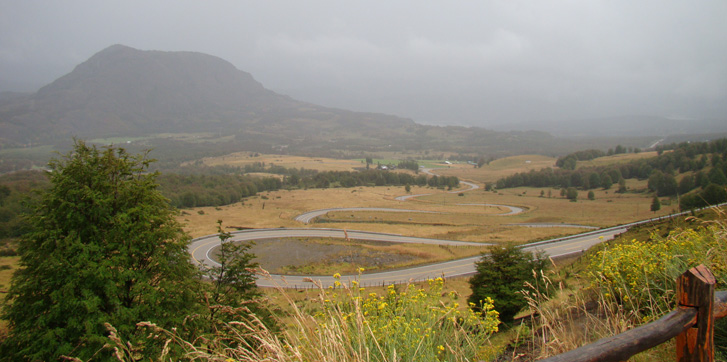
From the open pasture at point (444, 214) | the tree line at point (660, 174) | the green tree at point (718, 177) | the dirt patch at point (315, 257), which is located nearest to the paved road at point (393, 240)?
the dirt patch at point (315, 257)

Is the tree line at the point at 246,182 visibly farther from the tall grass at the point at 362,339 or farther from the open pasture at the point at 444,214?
the tall grass at the point at 362,339

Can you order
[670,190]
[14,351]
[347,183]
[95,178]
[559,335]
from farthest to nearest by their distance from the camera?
[347,183], [670,190], [95,178], [14,351], [559,335]

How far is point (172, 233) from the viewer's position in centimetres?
1448

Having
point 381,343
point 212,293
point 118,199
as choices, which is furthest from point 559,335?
point 118,199

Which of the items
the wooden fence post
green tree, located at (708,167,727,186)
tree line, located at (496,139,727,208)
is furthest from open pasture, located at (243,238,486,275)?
tree line, located at (496,139,727,208)

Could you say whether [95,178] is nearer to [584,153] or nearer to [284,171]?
[284,171]

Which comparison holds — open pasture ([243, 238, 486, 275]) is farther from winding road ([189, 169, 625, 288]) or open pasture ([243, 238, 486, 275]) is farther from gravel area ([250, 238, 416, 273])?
winding road ([189, 169, 625, 288])

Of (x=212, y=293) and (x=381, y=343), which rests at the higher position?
(x=381, y=343)

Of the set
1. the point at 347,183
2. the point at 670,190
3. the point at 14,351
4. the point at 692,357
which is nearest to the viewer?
the point at 692,357

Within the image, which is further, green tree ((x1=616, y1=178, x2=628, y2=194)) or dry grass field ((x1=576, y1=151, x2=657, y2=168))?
dry grass field ((x1=576, y1=151, x2=657, y2=168))

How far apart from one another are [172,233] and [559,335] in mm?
13972

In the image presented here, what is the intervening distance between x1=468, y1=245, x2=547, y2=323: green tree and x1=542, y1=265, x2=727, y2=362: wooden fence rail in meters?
15.7

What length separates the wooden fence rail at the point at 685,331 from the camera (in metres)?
2.85

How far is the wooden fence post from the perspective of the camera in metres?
2.97
